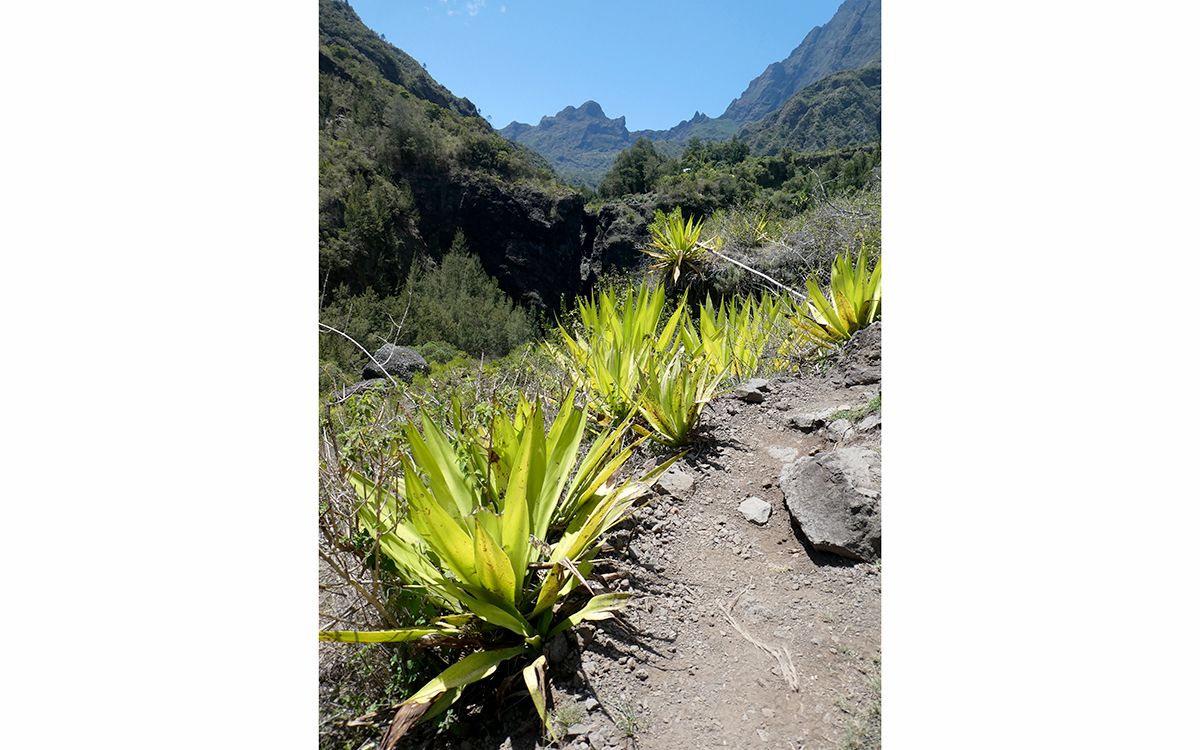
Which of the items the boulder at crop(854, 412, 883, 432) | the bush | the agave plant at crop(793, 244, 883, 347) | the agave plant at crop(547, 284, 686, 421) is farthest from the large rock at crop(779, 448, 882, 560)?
Result: the bush

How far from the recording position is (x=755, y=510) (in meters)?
1.08

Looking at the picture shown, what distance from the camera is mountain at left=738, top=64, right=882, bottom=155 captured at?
1475mm

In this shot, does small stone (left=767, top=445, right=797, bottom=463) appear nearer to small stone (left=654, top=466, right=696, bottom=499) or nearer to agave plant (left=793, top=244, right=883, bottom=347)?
small stone (left=654, top=466, right=696, bottom=499)

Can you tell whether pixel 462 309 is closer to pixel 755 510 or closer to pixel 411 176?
pixel 411 176

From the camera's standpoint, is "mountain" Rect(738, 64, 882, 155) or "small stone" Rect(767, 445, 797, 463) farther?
"mountain" Rect(738, 64, 882, 155)

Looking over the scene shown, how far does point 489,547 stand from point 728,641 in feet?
1.24

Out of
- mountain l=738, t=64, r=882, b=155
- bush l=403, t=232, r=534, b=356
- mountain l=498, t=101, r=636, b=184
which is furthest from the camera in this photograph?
mountain l=498, t=101, r=636, b=184

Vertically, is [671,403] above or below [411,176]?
below

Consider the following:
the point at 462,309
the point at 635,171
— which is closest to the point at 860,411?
the point at 462,309

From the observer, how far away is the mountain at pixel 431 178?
12484 millimetres

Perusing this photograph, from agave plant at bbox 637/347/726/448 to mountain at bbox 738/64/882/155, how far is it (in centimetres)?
73

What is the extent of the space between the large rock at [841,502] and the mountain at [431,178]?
374 inches

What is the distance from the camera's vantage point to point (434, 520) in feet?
2.28
